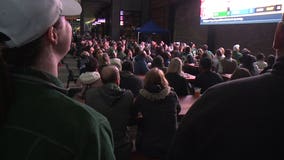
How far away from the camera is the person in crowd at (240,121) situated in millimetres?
994

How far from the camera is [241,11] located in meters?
10.4

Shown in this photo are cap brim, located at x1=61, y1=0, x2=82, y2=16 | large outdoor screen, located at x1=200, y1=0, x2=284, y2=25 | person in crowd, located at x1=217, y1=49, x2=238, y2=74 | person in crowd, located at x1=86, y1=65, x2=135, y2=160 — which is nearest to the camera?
cap brim, located at x1=61, y1=0, x2=82, y2=16

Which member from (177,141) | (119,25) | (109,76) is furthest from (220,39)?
(177,141)

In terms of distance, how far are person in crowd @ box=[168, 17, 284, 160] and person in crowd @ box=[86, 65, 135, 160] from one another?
221cm

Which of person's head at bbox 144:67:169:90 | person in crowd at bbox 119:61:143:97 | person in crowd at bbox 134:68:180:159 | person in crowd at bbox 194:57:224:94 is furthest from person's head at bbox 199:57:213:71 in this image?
person in crowd at bbox 134:68:180:159

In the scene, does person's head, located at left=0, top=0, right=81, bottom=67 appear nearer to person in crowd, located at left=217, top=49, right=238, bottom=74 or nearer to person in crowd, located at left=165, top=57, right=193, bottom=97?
person in crowd, located at left=165, top=57, right=193, bottom=97

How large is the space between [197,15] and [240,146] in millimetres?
16319

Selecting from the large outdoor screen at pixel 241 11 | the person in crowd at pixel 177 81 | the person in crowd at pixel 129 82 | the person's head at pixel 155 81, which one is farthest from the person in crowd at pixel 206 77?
the large outdoor screen at pixel 241 11

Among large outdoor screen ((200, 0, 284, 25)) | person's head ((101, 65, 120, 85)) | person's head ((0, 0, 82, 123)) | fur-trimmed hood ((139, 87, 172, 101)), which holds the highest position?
large outdoor screen ((200, 0, 284, 25))

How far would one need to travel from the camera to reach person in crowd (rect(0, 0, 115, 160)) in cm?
84

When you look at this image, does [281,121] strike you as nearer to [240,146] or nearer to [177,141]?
[240,146]

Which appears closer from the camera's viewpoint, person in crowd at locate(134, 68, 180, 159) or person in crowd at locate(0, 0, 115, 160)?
person in crowd at locate(0, 0, 115, 160)

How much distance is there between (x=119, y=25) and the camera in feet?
74.4

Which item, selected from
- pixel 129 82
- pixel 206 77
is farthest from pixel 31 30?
pixel 206 77
